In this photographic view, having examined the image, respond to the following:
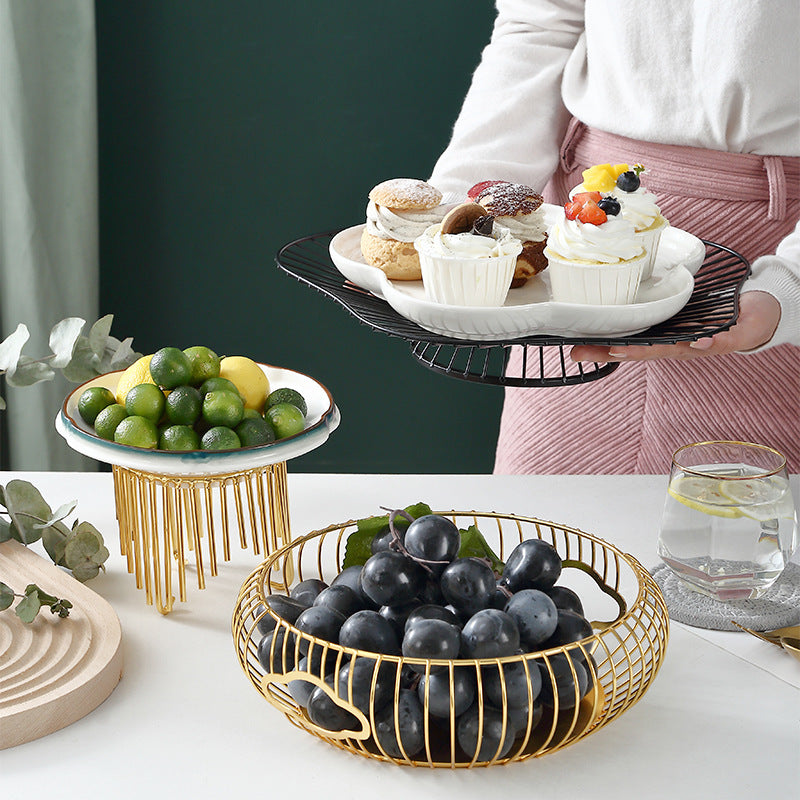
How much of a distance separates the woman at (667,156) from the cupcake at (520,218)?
180mm

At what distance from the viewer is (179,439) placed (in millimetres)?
1012

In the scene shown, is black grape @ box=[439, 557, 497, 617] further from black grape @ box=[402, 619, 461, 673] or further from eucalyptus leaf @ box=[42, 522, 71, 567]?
eucalyptus leaf @ box=[42, 522, 71, 567]

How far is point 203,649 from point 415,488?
41 cm

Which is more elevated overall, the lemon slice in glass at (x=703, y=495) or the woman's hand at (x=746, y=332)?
the woman's hand at (x=746, y=332)

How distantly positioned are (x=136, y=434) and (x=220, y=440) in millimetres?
82

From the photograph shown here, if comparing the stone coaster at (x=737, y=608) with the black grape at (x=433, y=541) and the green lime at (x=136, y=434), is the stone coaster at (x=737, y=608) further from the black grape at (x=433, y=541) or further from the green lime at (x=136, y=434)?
the green lime at (x=136, y=434)

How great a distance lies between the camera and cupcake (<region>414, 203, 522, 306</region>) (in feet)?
3.66

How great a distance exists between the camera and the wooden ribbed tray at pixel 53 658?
853 mm

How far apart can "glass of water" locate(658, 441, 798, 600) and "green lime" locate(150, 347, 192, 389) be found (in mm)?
501

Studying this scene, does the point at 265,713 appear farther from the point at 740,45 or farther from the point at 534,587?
the point at 740,45

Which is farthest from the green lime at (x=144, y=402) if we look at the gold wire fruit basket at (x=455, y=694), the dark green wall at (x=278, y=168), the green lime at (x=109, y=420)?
the dark green wall at (x=278, y=168)

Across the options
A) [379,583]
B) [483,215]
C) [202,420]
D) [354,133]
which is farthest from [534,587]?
[354,133]

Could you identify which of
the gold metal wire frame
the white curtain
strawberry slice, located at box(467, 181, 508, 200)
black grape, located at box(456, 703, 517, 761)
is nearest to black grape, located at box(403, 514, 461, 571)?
black grape, located at box(456, 703, 517, 761)

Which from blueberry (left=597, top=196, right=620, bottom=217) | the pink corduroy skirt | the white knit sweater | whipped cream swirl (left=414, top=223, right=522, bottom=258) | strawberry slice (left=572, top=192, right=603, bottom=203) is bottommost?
the pink corduroy skirt
